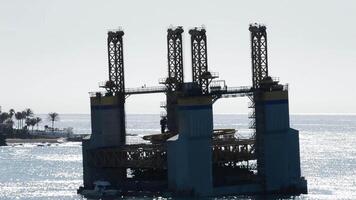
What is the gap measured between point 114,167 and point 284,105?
21.0 metres

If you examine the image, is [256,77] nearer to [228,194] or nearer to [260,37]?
[260,37]

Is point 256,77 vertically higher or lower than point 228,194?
higher

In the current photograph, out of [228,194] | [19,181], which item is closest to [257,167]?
[228,194]

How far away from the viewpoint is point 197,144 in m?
123

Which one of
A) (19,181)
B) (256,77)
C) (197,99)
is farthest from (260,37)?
(19,181)

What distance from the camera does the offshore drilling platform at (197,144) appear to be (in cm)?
12362

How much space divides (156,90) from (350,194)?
26318mm

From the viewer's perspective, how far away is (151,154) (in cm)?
12988

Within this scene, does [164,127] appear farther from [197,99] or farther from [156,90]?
[197,99]

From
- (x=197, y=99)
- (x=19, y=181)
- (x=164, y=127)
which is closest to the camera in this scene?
(x=197, y=99)

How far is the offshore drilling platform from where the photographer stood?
406 ft

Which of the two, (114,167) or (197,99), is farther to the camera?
(114,167)

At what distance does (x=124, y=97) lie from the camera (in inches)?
5477

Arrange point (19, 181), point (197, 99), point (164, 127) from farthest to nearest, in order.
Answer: point (19, 181) → point (164, 127) → point (197, 99)
